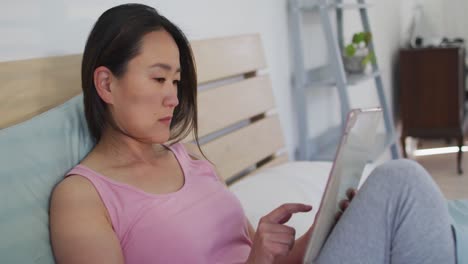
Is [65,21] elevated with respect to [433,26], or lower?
elevated

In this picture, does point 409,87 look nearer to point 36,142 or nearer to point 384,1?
point 384,1

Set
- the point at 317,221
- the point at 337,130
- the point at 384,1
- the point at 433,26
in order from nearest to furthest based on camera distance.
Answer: the point at 317,221 < the point at 337,130 < the point at 384,1 < the point at 433,26

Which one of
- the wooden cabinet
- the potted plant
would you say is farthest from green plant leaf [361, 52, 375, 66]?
the wooden cabinet

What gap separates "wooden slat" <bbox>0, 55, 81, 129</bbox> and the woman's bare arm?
18 centimetres

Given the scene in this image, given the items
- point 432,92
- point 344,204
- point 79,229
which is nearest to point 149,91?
point 79,229

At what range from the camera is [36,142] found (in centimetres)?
92

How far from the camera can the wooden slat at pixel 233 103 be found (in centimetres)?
163

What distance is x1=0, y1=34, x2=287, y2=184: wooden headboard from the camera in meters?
1.10

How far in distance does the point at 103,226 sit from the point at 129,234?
0.07 meters

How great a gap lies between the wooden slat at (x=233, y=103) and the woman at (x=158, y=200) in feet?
1.64

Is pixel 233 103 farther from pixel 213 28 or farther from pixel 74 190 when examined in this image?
pixel 74 190

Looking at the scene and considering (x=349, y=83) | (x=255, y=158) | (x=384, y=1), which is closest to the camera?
(x=255, y=158)

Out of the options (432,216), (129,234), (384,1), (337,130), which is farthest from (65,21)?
(384,1)

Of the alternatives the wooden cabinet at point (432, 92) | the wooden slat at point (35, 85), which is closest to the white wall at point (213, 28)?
the wooden slat at point (35, 85)
